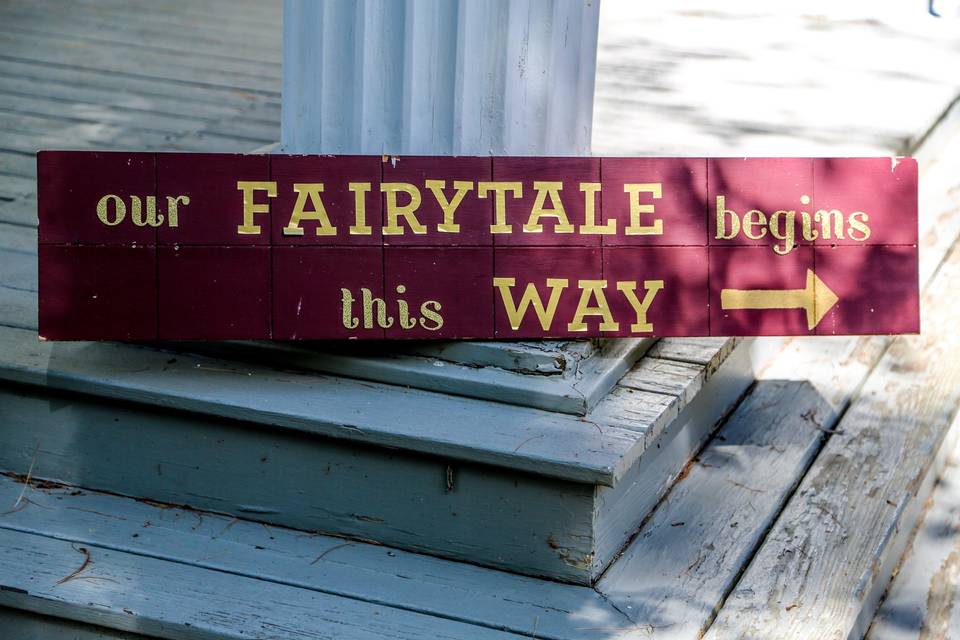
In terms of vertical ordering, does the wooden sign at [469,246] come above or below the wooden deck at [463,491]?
above

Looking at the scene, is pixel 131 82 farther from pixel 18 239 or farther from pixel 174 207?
pixel 174 207

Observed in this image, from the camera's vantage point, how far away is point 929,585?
232cm

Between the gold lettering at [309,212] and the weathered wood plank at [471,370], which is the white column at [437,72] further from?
the weathered wood plank at [471,370]

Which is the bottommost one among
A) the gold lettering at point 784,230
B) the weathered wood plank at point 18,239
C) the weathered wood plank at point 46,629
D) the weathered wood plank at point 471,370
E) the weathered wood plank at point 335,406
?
the weathered wood plank at point 46,629

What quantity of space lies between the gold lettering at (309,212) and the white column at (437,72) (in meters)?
0.19

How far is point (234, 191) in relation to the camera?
2.20 m

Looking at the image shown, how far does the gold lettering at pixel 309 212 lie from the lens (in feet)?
7.23

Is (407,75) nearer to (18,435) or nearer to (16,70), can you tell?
(18,435)

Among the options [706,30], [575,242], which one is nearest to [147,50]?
[706,30]

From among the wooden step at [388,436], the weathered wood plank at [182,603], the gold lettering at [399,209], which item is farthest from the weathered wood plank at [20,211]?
the gold lettering at [399,209]

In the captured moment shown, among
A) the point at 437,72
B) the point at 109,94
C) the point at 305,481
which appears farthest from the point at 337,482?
the point at 109,94

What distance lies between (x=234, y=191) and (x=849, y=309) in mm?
1251

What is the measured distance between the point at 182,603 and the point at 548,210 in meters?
1.01

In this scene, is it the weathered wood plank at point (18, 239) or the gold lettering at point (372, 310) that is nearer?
the gold lettering at point (372, 310)
